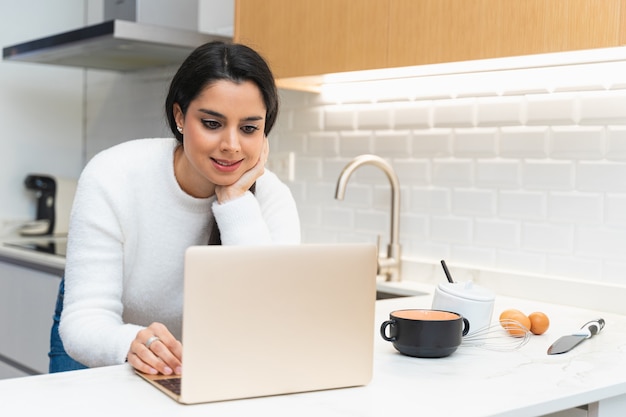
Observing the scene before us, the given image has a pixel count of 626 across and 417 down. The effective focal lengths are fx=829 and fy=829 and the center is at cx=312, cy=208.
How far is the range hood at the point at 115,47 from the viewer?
3.06 metres

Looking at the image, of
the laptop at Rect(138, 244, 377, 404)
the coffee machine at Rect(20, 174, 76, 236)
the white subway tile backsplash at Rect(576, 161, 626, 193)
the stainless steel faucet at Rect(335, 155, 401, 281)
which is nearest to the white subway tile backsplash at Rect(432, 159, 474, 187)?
the stainless steel faucet at Rect(335, 155, 401, 281)

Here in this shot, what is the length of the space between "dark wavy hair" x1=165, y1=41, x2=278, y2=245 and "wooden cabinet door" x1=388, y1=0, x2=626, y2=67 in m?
0.62

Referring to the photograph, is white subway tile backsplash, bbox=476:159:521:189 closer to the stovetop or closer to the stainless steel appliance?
the stainless steel appliance

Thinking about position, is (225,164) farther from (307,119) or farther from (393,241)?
(307,119)

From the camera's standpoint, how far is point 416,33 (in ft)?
7.59

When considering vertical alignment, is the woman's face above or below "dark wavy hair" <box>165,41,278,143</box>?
below

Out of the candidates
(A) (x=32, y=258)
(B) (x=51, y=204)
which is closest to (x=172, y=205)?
(A) (x=32, y=258)

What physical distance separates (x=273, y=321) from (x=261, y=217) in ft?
2.06

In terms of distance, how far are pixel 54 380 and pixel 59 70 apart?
3.24 metres

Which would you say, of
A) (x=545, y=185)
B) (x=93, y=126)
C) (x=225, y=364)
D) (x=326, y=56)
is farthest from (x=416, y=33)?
(x=93, y=126)

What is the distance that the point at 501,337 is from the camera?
5.80 feet

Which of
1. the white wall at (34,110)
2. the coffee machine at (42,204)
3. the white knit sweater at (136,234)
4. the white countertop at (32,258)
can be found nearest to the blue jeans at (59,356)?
the white knit sweater at (136,234)

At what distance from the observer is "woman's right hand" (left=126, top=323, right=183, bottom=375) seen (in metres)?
1.39

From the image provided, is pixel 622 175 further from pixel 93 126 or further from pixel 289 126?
pixel 93 126
